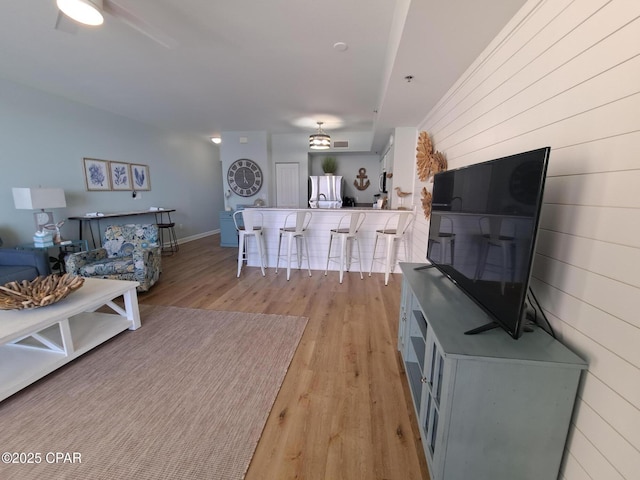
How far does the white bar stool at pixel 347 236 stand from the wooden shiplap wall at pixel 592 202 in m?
2.62

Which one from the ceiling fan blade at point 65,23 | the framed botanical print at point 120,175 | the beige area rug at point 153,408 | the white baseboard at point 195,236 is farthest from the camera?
Answer: the white baseboard at point 195,236

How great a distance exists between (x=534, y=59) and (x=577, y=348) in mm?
1400

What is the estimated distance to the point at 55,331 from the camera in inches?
90.8

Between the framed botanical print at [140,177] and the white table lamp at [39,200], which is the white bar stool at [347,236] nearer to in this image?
the white table lamp at [39,200]

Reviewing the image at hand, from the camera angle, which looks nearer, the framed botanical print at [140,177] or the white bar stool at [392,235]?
the white bar stool at [392,235]

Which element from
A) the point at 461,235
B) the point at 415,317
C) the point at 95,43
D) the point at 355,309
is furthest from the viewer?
the point at 355,309

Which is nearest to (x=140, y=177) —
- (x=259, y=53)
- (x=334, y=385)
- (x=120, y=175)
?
(x=120, y=175)

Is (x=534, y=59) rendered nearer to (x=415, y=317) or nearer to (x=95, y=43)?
(x=415, y=317)

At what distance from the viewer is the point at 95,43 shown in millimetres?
2637

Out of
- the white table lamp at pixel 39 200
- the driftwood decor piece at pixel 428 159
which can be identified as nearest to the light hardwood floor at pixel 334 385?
the driftwood decor piece at pixel 428 159

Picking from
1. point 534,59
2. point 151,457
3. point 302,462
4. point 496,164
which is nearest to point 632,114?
point 496,164

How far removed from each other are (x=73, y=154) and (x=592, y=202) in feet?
20.3

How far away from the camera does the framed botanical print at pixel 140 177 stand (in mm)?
5449

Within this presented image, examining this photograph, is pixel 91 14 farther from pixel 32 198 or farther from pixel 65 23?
pixel 32 198
